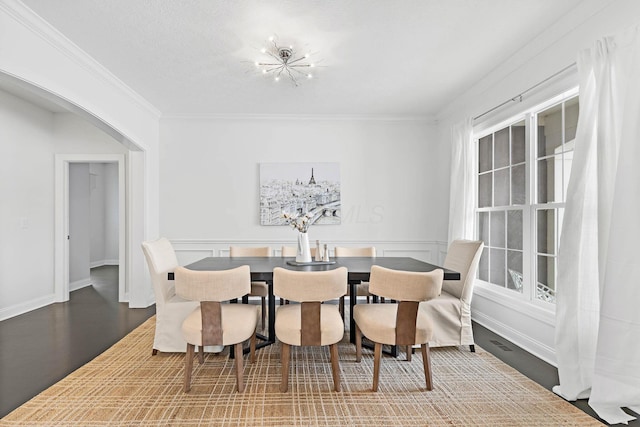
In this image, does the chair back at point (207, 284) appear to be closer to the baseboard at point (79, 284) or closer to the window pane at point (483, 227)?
the window pane at point (483, 227)

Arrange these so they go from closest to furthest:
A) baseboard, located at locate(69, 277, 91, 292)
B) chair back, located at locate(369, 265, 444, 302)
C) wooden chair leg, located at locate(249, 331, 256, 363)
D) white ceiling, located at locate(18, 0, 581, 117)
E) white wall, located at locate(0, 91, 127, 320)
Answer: chair back, located at locate(369, 265, 444, 302) → white ceiling, located at locate(18, 0, 581, 117) → wooden chair leg, located at locate(249, 331, 256, 363) → white wall, located at locate(0, 91, 127, 320) → baseboard, located at locate(69, 277, 91, 292)

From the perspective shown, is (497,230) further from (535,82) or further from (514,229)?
(535,82)

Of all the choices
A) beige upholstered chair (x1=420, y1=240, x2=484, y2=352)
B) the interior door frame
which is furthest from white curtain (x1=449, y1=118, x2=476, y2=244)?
the interior door frame

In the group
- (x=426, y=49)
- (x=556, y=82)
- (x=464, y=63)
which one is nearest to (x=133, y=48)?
(x=426, y=49)

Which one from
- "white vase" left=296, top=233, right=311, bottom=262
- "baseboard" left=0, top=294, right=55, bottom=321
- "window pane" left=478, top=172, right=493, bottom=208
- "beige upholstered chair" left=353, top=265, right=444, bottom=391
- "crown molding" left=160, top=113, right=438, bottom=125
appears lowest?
"baseboard" left=0, top=294, right=55, bottom=321

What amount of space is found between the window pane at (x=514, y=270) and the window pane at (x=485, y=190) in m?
0.70

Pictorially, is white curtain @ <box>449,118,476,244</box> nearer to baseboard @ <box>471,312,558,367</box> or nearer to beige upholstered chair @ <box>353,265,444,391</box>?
baseboard @ <box>471,312,558,367</box>

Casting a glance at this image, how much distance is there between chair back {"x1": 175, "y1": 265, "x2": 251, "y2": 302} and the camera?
7.02ft

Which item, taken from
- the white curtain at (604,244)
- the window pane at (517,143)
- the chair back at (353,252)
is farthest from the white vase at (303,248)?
the window pane at (517,143)

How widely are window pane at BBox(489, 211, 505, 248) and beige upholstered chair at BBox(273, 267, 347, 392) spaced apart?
2279 millimetres

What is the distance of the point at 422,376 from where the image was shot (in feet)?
8.04

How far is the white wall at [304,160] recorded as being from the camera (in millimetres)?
4766

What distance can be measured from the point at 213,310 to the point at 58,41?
8.42ft

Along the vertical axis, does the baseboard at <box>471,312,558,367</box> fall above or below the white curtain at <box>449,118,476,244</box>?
below
